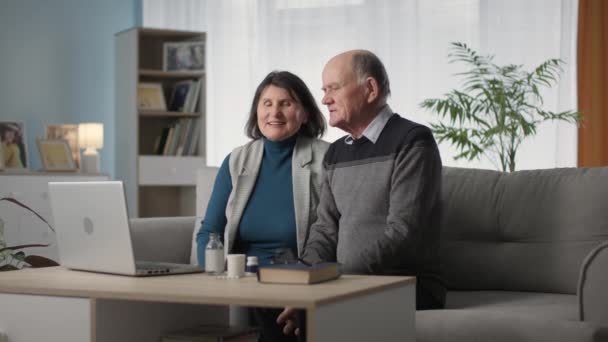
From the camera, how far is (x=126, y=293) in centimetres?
193

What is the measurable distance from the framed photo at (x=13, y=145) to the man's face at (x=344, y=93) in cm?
344

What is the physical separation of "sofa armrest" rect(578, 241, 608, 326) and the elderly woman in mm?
901

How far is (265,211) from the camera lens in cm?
293

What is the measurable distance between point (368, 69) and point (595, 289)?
97 centimetres

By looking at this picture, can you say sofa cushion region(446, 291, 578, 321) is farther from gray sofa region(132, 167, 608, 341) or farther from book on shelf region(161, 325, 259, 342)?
book on shelf region(161, 325, 259, 342)

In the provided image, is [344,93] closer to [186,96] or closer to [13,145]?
[186,96]

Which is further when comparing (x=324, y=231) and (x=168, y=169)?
(x=168, y=169)

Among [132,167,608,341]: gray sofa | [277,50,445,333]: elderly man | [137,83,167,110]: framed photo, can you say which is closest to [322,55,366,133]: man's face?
[277,50,445,333]: elderly man

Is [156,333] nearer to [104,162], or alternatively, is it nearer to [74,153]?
[74,153]

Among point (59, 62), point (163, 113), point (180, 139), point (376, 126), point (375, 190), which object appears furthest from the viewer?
point (59, 62)

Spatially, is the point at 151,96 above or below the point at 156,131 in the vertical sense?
above

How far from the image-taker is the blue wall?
6023mm

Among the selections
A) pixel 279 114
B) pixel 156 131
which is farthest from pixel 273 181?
pixel 156 131

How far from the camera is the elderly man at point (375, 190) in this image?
256cm
